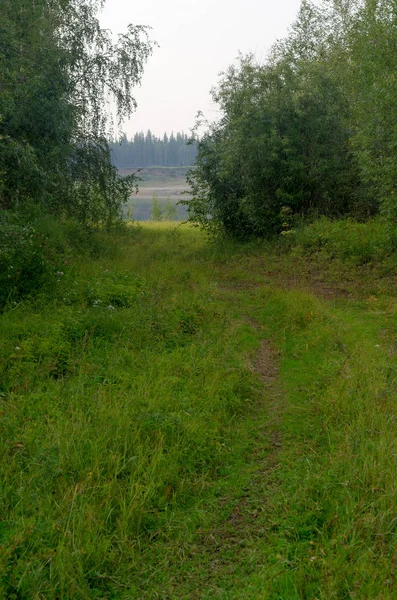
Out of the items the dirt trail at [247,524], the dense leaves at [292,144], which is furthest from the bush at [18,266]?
the dense leaves at [292,144]

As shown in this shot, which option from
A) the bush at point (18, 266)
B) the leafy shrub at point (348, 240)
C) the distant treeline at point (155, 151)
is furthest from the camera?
the distant treeline at point (155, 151)

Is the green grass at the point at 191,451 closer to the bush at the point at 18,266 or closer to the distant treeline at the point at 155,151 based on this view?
the bush at the point at 18,266

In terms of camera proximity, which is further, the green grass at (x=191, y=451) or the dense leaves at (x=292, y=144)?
the dense leaves at (x=292, y=144)

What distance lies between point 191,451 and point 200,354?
251cm

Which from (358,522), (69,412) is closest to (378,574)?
(358,522)

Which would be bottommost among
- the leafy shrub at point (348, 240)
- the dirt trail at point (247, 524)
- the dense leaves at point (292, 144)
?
the dirt trail at point (247, 524)

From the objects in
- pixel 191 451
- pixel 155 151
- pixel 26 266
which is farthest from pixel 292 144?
pixel 155 151

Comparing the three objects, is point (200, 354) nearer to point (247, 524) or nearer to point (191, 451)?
point (191, 451)

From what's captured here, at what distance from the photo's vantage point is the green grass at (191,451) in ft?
11.6

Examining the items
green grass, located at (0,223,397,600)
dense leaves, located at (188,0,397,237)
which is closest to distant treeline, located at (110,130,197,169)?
dense leaves, located at (188,0,397,237)

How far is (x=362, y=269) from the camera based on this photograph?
1426 cm

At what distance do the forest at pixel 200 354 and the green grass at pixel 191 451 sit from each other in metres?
0.02

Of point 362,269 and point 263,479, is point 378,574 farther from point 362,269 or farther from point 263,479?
point 362,269

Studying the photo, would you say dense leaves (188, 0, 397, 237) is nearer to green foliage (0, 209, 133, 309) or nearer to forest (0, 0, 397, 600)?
forest (0, 0, 397, 600)
